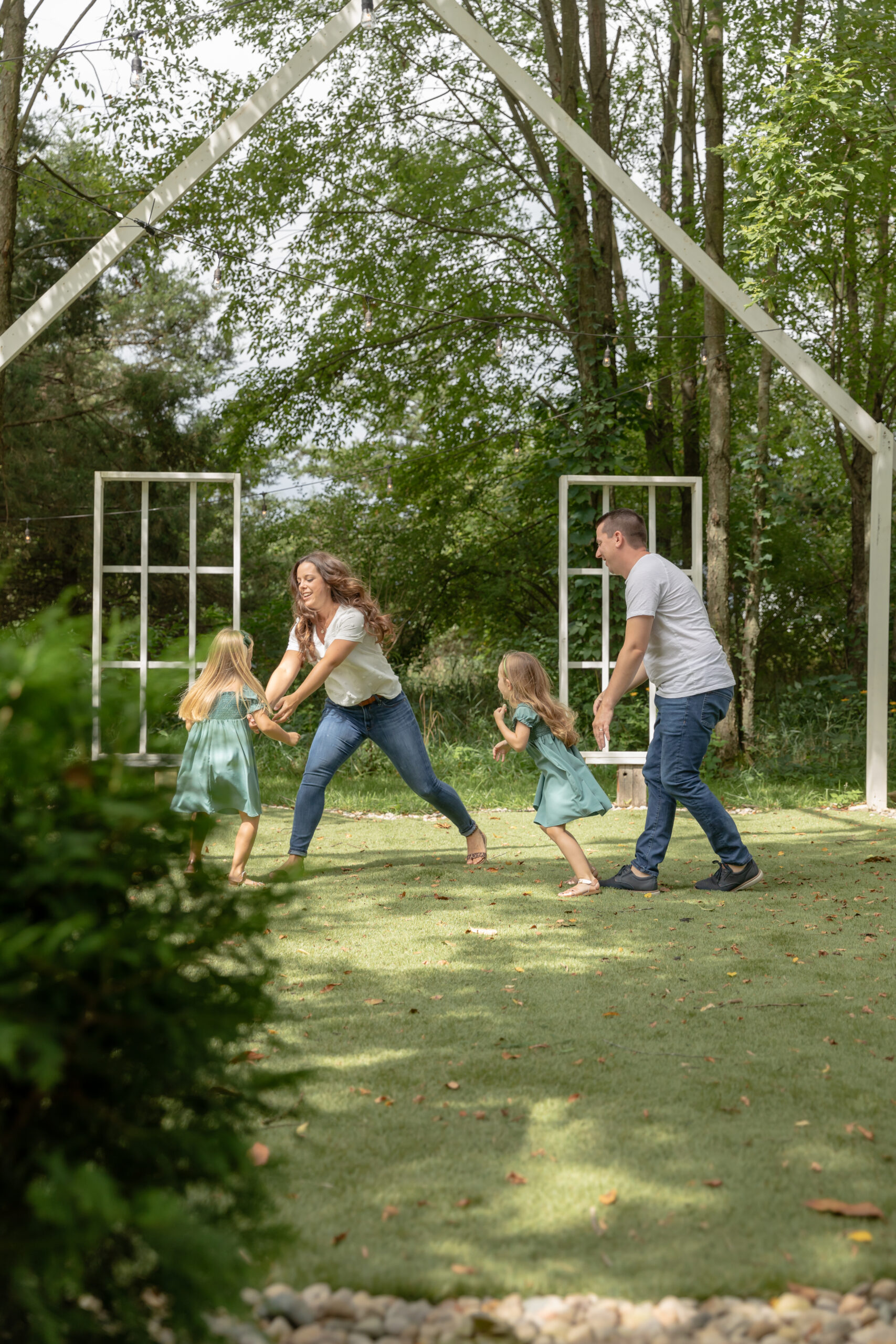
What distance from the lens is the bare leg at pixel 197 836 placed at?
165 centimetres

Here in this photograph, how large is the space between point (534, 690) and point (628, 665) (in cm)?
60

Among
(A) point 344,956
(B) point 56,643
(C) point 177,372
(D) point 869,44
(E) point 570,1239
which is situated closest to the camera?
(B) point 56,643

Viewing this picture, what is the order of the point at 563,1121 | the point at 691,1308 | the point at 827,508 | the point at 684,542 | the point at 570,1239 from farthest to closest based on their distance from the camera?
the point at 827,508 < the point at 684,542 < the point at 563,1121 < the point at 570,1239 < the point at 691,1308

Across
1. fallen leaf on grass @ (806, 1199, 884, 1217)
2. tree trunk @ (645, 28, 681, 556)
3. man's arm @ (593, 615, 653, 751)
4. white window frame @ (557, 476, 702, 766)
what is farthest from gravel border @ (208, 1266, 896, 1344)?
tree trunk @ (645, 28, 681, 556)

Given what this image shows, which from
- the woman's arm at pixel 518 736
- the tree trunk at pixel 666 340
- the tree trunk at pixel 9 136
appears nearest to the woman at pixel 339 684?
the woman's arm at pixel 518 736

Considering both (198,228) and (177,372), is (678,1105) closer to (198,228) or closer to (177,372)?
(198,228)

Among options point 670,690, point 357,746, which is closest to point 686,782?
point 670,690

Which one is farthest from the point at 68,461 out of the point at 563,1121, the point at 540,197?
the point at 563,1121

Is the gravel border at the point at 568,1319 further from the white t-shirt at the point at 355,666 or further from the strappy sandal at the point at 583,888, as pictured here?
the white t-shirt at the point at 355,666

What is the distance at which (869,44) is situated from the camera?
26.9ft

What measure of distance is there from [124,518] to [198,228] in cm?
414

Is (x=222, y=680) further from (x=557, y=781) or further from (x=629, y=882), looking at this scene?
(x=629, y=882)

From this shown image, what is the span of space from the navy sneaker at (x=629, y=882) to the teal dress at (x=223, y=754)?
180 cm

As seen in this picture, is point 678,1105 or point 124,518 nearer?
point 678,1105
